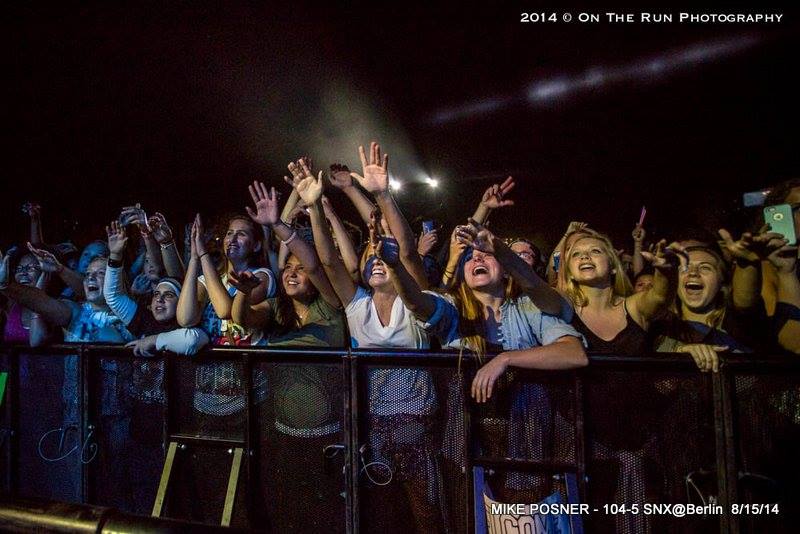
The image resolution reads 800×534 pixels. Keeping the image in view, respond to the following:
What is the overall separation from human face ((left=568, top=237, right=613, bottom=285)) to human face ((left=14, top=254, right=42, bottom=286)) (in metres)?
5.22

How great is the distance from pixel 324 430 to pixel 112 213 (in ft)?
20.7

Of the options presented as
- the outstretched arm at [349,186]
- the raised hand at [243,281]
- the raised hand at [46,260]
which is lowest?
the raised hand at [243,281]

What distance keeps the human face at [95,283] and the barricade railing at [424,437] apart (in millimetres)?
777

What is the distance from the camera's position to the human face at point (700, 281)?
2.76 metres

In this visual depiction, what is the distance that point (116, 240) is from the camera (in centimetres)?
376

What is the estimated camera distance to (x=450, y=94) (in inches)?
240

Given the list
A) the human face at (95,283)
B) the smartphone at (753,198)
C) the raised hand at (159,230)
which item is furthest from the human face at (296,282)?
the smartphone at (753,198)

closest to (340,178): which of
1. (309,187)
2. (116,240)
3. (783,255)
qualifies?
(309,187)

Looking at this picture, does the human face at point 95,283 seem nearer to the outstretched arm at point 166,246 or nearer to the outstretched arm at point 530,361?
the outstretched arm at point 166,246

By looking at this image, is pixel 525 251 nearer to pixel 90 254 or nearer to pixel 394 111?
pixel 394 111

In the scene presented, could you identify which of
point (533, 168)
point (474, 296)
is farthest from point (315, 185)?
point (533, 168)

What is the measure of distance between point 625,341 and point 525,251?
49.4 inches

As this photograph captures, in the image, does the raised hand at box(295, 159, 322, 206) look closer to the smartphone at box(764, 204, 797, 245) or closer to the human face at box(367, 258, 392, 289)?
the human face at box(367, 258, 392, 289)

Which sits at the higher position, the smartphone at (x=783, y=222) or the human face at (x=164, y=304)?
the smartphone at (x=783, y=222)
